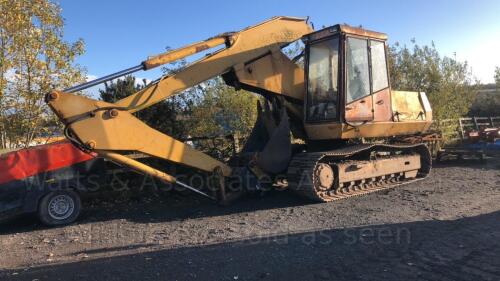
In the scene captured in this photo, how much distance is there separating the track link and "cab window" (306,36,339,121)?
0.78 metres

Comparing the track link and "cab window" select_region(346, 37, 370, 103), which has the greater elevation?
"cab window" select_region(346, 37, 370, 103)

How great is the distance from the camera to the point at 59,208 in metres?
7.68

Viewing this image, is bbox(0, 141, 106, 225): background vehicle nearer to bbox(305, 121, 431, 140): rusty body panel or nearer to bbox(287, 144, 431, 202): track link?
bbox(287, 144, 431, 202): track link

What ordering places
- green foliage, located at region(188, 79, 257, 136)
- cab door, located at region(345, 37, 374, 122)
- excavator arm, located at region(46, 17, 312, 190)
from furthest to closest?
green foliage, located at region(188, 79, 257, 136) < cab door, located at region(345, 37, 374, 122) < excavator arm, located at region(46, 17, 312, 190)

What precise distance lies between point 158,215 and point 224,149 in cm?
314

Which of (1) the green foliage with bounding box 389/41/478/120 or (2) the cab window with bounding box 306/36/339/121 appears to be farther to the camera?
(1) the green foliage with bounding box 389/41/478/120

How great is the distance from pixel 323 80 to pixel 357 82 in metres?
0.63

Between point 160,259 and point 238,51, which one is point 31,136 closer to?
point 238,51

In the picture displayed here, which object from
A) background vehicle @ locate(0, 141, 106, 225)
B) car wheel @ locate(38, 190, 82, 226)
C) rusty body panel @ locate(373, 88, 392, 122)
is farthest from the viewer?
rusty body panel @ locate(373, 88, 392, 122)

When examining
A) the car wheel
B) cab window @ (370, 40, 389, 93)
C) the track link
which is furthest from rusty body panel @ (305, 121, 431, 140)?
the car wheel

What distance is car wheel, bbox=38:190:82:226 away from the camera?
7.50m

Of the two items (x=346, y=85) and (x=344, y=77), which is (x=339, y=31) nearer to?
(x=344, y=77)

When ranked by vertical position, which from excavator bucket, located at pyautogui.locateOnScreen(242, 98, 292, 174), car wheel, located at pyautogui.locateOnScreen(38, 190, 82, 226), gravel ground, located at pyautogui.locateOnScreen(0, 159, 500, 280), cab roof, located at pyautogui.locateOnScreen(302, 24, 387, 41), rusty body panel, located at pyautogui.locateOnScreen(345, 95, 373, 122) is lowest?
gravel ground, located at pyautogui.locateOnScreen(0, 159, 500, 280)

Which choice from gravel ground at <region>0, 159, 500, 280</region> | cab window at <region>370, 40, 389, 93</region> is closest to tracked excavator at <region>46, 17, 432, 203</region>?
cab window at <region>370, 40, 389, 93</region>
